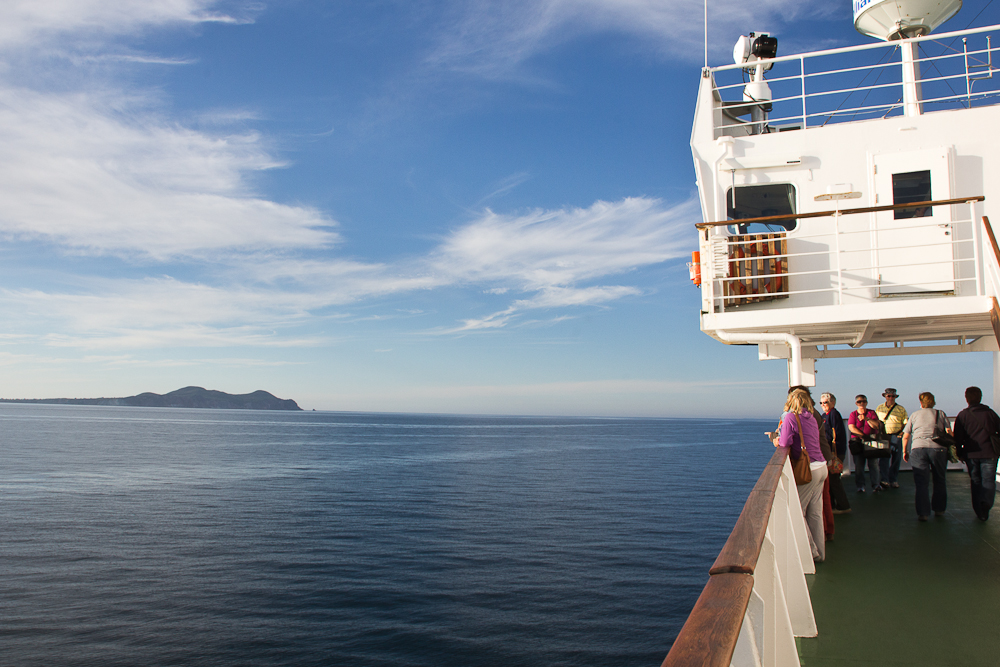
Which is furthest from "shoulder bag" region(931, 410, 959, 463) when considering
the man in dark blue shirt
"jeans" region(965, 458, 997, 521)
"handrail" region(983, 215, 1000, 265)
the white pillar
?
the white pillar

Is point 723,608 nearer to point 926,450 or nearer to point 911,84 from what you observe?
point 926,450

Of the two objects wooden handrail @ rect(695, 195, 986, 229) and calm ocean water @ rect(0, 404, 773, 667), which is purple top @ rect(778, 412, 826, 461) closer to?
wooden handrail @ rect(695, 195, 986, 229)

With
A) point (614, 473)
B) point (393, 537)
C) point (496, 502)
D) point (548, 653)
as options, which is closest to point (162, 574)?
point (393, 537)

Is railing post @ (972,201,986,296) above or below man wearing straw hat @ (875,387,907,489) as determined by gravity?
above

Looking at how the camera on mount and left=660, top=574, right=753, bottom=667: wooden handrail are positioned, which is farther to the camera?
the camera on mount

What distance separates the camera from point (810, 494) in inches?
237

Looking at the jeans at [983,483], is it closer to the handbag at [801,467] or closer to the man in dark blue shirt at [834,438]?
the man in dark blue shirt at [834,438]

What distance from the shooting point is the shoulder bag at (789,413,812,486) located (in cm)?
579

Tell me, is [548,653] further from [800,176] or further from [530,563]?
[800,176]

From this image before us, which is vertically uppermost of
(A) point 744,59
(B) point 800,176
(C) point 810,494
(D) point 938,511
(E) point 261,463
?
(A) point 744,59

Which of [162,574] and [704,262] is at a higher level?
[704,262]

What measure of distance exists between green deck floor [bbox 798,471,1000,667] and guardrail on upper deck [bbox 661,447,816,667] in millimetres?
434

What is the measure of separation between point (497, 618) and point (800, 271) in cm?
1296

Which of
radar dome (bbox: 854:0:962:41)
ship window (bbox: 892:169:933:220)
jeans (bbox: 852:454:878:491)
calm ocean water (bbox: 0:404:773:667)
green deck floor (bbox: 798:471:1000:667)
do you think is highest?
radar dome (bbox: 854:0:962:41)
